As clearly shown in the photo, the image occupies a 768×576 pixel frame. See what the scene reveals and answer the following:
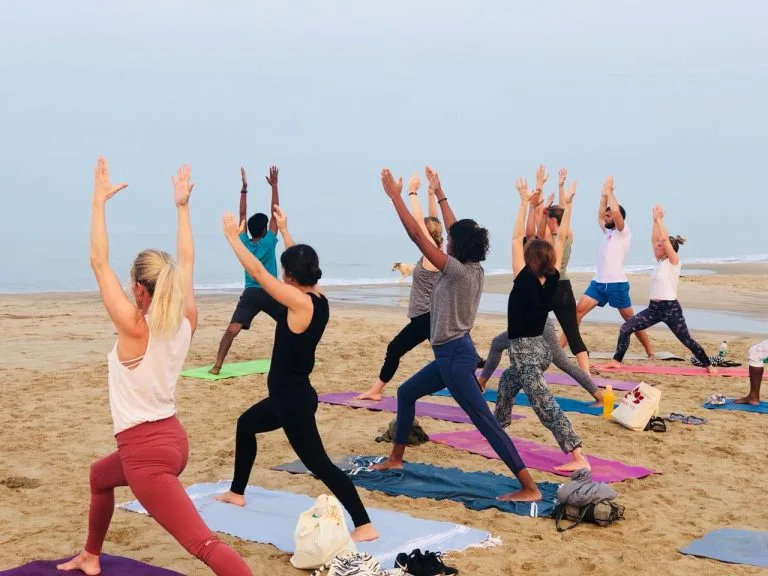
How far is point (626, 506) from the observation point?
591 centimetres

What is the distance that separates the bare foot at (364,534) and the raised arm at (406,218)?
1685 millimetres

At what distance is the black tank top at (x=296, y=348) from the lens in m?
4.85

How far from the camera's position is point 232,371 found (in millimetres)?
10945

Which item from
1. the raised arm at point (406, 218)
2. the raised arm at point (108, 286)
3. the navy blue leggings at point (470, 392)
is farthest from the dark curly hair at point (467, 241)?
the raised arm at point (108, 286)

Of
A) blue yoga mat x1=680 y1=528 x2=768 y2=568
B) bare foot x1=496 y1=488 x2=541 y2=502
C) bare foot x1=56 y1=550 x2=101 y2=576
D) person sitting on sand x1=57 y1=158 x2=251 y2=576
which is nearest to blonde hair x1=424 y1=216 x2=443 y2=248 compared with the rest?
bare foot x1=496 y1=488 x2=541 y2=502

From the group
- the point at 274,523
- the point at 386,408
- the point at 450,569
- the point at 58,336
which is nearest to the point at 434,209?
the point at 386,408

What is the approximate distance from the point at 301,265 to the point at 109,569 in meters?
1.89

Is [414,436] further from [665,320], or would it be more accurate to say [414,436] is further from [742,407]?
[665,320]

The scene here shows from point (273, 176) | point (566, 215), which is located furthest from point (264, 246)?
point (566, 215)

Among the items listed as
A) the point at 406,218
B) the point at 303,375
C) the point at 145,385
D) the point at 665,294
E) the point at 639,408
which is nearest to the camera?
the point at 145,385

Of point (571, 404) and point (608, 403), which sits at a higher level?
point (608, 403)

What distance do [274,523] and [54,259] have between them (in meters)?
41.2

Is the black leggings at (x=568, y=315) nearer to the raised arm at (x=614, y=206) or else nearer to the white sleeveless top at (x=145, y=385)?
the raised arm at (x=614, y=206)

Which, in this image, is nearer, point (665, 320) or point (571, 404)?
point (571, 404)
